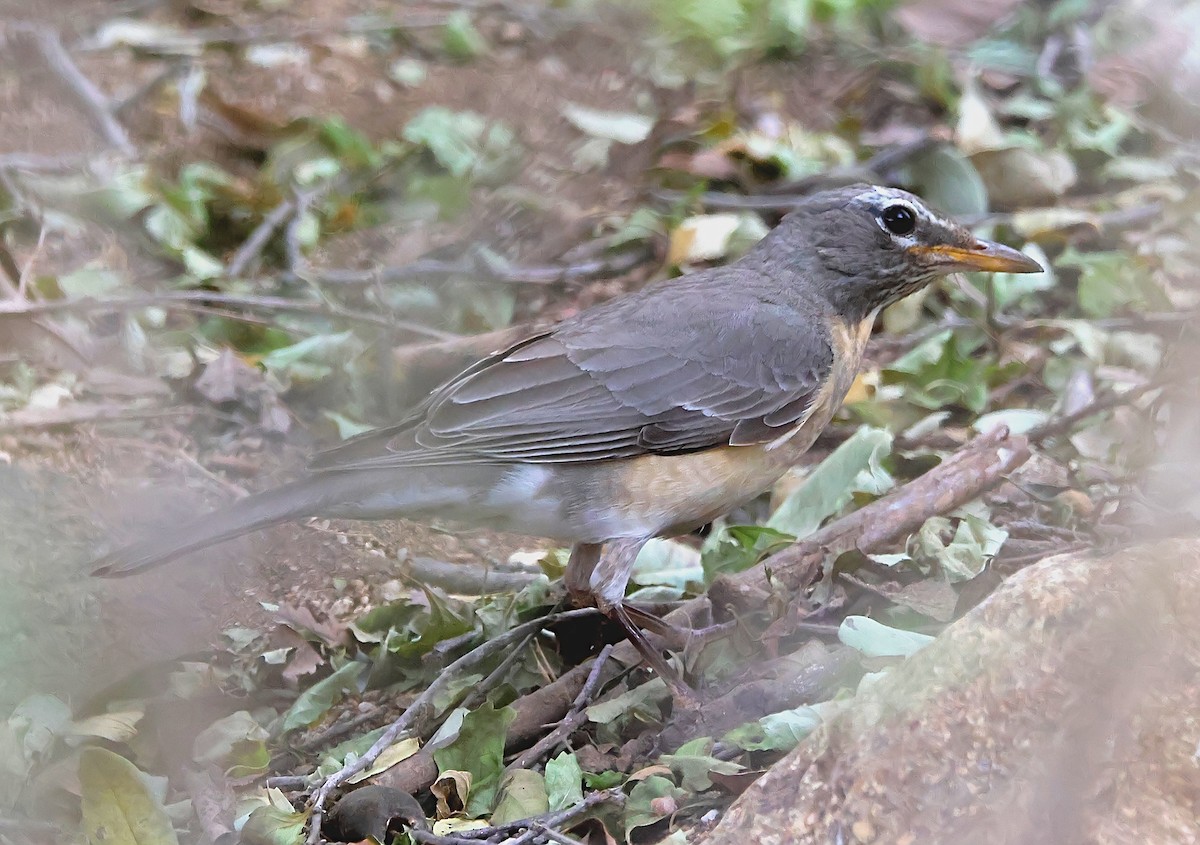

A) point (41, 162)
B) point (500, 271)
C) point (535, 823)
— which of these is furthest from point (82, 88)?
point (535, 823)

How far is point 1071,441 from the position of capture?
5.68 meters

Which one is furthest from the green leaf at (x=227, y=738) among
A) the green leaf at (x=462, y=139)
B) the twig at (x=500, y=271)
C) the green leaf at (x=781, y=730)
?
the green leaf at (x=462, y=139)

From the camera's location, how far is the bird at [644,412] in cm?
465

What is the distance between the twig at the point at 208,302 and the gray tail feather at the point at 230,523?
1941mm

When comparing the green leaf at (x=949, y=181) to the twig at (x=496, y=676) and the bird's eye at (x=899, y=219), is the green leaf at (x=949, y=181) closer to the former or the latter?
the bird's eye at (x=899, y=219)

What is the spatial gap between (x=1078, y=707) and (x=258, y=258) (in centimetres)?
561

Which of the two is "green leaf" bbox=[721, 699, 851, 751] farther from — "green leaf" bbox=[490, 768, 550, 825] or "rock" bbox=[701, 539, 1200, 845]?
"green leaf" bbox=[490, 768, 550, 825]

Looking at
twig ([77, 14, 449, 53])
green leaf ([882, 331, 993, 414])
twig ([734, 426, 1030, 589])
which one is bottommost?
green leaf ([882, 331, 993, 414])

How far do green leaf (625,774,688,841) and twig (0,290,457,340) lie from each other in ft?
10.3

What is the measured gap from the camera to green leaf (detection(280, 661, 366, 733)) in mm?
4484

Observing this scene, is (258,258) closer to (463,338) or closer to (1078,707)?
(463,338)

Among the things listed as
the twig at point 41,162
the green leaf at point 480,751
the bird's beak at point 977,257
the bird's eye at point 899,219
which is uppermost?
the bird's eye at point 899,219

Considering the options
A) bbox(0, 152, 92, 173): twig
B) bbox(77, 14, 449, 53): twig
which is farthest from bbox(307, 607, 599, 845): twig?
bbox(77, 14, 449, 53): twig

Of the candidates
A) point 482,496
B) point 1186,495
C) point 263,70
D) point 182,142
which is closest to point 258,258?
point 182,142
